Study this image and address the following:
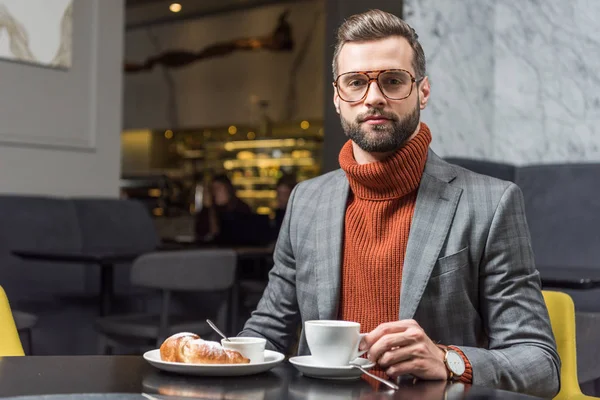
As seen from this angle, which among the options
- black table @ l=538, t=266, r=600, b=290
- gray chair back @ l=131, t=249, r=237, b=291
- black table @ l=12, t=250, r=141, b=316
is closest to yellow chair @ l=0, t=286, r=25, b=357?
black table @ l=538, t=266, r=600, b=290

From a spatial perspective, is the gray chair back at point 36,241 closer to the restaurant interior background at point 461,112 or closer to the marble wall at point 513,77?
the restaurant interior background at point 461,112

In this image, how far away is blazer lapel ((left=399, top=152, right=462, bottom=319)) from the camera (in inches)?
58.7

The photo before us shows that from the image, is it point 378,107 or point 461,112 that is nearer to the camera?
point 378,107

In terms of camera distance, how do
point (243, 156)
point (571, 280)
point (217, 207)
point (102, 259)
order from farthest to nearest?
point (243, 156) < point (217, 207) < point (102, 259) < point (571, 280)

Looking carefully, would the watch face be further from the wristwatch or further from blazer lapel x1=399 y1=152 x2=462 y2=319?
blazer lapel x1=399 y1=152 x2=462 y2=319

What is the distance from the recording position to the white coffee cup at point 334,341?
1.16m

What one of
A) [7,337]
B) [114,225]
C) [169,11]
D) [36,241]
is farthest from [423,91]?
[169,11]

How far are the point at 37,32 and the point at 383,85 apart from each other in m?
4.17

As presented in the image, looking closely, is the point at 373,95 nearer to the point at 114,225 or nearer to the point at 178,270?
the point at 178,270

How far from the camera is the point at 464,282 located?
1.50m

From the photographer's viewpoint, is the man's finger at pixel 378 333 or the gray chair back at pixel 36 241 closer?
the man's finger at pixel 378 333

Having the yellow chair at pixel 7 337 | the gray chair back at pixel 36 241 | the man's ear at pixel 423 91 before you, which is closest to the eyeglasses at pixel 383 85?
the man's ear at pixel 423 91

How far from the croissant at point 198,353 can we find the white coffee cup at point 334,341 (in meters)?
0.10

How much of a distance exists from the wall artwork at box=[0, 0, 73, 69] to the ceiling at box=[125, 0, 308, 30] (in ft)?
16.6
